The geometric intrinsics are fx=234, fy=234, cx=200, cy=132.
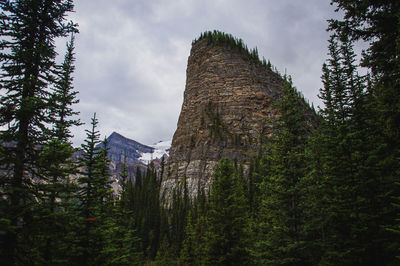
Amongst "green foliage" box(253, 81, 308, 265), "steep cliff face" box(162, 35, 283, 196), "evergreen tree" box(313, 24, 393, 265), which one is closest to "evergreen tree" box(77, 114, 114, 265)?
"green foliage" box(253, 81, 308, 265)

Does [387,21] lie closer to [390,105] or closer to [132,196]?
[390,105]

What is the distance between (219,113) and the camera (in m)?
98.6

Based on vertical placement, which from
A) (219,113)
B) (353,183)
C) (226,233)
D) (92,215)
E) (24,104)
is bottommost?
(226,233)

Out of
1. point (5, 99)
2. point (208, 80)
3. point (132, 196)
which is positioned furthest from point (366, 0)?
point (208, 80)

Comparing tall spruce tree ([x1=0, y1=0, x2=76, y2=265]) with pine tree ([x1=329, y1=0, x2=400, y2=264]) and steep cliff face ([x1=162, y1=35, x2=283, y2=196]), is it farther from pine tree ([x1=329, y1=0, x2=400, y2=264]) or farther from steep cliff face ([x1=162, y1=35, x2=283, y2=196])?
steep cliff face ([x1=162, y1=35, x2=283, y2=196])

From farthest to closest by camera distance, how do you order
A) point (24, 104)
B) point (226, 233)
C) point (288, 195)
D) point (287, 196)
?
point (226, 233) < point (287, 196) < point (288, 195) < point (24, 104)

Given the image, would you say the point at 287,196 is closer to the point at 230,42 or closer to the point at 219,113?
the point at 219,113

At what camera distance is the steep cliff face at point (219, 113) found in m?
88.9

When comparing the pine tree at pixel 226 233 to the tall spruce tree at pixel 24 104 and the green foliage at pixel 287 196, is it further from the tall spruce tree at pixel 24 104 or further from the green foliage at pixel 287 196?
the tall spruce tree at pixel 24 104

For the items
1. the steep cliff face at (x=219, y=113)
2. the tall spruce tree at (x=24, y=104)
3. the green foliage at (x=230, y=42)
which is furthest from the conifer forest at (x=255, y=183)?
the green foliage at (x=230, y=42)

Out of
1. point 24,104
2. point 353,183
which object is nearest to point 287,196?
point 353,183

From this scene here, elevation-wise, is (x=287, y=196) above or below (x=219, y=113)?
below

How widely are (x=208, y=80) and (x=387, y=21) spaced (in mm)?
99157

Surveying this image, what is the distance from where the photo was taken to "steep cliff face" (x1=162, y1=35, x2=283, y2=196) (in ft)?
292
